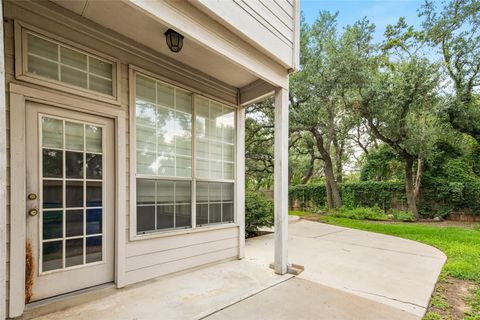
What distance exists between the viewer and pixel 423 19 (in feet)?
30.7

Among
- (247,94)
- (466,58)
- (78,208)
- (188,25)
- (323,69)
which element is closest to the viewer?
(188,25)

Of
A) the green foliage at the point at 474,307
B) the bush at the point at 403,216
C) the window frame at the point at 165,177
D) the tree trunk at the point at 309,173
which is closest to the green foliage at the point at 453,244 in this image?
the green foliage at the point at 474,307

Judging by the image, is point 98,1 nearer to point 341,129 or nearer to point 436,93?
point 436,93

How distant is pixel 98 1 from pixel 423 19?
11.1 metres

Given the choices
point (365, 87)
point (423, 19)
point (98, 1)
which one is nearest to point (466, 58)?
point (423, 19)

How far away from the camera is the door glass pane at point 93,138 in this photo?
276cm

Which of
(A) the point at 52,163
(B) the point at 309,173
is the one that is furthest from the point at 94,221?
(B) the point at 309,173

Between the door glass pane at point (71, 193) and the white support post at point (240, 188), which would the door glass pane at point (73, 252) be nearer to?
the door glass pane at point (71, 193)

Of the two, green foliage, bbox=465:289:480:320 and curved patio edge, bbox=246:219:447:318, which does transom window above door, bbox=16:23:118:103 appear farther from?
green foliage, bbox=465:289:480:320

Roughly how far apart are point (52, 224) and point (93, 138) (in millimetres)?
924

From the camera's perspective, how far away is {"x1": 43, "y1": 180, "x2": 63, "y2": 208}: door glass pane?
2.45 metres

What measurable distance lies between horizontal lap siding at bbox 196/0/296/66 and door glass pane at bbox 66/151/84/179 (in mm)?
1898

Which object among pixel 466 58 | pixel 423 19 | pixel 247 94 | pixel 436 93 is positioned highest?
pixel 423 19

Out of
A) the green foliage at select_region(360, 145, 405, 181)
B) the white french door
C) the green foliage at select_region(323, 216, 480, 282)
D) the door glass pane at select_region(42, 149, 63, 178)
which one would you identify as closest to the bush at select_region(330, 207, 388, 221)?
the green foliage at select_region(323, 216, 480, 282)
